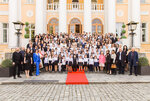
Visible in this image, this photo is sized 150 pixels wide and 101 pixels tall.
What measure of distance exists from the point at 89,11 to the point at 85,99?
739 inches

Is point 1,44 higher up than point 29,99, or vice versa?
point 1,44

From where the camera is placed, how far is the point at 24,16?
967 inches

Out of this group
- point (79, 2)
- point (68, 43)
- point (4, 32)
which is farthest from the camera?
point (79, 2)

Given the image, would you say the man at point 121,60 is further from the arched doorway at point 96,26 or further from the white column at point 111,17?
the arched doorway at point 96,26

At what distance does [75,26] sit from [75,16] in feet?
5.13

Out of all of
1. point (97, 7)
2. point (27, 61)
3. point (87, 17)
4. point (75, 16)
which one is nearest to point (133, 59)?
point (27, 61)

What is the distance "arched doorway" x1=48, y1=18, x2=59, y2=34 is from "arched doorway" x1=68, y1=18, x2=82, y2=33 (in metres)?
2.03

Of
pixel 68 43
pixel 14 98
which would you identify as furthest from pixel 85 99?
pixel 68 43

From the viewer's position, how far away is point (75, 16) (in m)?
25.0

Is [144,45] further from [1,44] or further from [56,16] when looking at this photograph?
[1,44]

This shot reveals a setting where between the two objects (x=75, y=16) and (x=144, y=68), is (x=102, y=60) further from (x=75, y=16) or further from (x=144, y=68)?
(x=75, y=16)

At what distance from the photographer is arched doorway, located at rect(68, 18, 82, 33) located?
25328 millimetres

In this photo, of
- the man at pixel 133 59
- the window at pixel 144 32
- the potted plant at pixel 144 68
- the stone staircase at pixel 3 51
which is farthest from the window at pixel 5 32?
→ the window at pixel 144 32

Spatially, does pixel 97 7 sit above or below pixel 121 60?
above
